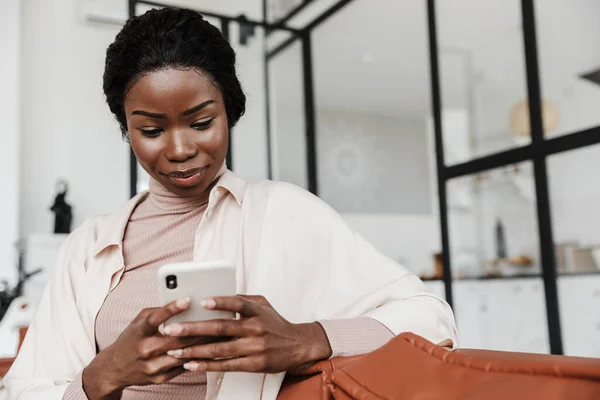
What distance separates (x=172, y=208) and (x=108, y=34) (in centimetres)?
566

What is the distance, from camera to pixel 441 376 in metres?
0.63

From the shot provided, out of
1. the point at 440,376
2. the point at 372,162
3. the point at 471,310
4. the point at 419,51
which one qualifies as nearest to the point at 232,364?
the point at 440,376

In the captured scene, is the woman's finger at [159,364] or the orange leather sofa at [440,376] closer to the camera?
the orange leather sofa at [440,376]

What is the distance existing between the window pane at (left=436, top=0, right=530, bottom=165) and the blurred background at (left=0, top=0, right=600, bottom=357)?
0.4 inches

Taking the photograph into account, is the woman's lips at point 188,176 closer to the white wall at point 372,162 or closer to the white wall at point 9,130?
the white wall at point 372,162

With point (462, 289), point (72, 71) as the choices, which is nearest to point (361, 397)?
point (462, 289)

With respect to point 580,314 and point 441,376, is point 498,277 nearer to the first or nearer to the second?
point 580,314

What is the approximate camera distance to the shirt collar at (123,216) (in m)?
1.09

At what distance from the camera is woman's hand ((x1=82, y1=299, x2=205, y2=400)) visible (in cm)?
72

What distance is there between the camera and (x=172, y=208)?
117 centimetres

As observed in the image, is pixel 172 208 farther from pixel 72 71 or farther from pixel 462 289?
pixel 72 71

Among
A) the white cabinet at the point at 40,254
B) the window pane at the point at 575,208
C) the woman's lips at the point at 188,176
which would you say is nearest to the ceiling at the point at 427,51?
the window pane at the point at 575,208

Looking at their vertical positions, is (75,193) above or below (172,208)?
above

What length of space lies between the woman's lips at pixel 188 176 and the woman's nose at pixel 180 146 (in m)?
0.04
